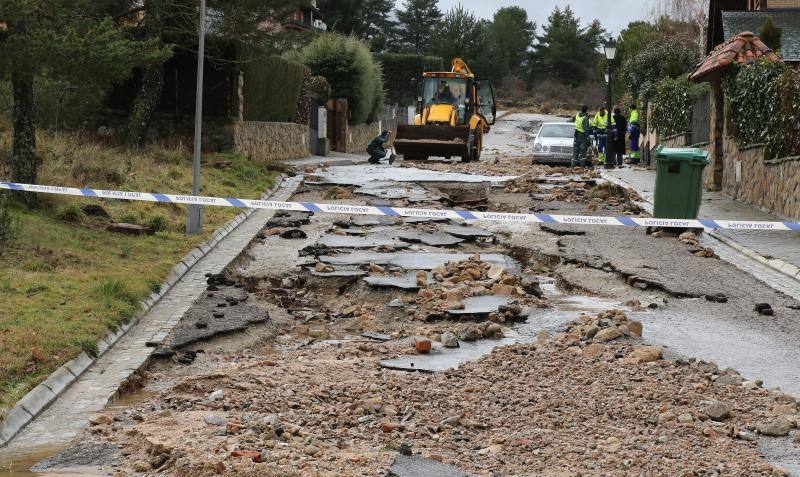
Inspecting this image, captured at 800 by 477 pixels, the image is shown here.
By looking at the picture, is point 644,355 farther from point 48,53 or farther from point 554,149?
point 554,149

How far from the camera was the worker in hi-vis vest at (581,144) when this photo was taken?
102ft

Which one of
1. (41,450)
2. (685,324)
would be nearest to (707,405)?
(685,324)

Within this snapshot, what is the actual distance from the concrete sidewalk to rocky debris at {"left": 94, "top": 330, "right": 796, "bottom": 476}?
608 centimetres

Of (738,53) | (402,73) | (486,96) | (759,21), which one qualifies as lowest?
(486,96)

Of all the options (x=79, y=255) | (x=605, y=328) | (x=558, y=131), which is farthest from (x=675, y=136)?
(x=605, y=328)

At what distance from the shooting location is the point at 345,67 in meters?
44.2

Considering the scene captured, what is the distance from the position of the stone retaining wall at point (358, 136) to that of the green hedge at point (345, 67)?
437 mm

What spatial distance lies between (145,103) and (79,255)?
1497 cm

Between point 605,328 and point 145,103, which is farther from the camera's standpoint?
point 145,103

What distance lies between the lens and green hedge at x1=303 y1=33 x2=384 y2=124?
4400cm

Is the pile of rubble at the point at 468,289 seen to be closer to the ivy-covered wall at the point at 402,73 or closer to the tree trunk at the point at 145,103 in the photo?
the tree trunk at the point at 145,103

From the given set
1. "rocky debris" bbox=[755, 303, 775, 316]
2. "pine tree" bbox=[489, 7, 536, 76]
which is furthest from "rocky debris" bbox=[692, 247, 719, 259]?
"pine tree" bbox=[489, 7, 536, 76]

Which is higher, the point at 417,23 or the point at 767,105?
the point at 417,23

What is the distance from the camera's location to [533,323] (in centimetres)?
952
